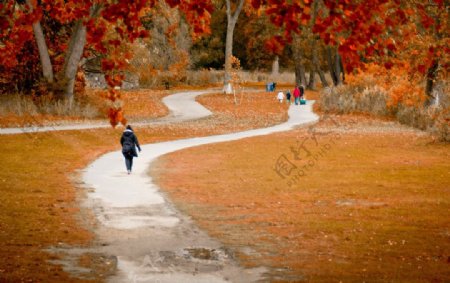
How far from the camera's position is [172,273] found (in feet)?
33.8

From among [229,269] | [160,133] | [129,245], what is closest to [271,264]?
[229,269]

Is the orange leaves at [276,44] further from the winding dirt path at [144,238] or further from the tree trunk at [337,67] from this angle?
the tree trunk at [337,67]

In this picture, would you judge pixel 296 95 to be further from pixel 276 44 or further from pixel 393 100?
pixel 276 44

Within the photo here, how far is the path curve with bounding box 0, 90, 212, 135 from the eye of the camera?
33.1m

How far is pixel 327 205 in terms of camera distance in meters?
17.0

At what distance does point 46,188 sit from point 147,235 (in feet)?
22.0

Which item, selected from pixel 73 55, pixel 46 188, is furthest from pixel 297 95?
pixel 46 188

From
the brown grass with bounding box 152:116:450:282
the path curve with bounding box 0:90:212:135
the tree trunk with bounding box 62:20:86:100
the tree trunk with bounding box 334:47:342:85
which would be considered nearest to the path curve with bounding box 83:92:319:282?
the brown grass with bounding box 152:116:450:282

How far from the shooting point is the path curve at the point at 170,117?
3306cm

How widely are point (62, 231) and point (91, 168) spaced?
904cm

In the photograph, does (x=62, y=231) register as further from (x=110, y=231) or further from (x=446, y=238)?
(x=446, y=238)

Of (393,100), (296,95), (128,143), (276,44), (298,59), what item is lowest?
(296,95)

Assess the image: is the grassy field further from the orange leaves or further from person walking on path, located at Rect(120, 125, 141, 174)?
the orange leaves

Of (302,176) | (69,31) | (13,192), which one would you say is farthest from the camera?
(69,31)
